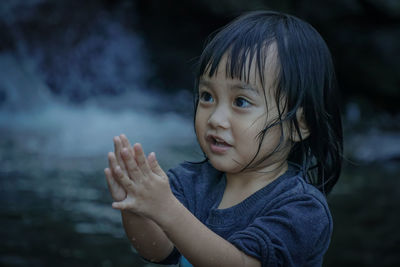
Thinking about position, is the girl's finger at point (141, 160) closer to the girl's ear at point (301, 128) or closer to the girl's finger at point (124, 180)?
the girl's finger at point (124, 180)

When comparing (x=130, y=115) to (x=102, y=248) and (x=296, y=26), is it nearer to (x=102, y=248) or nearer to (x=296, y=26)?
(x=102, y=248)

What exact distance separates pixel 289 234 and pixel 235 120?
343mm

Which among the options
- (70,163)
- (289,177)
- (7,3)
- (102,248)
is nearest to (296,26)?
(289,177)

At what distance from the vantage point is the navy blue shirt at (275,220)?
139 centimetres

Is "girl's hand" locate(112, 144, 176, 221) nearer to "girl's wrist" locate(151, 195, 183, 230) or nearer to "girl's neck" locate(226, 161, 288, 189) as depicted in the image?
"girl's wrist" locate(151, 195, 183, 230)

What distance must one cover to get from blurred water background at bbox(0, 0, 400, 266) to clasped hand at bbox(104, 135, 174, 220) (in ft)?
5.75

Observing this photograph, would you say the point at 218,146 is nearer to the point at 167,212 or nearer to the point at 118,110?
the point at 167,212

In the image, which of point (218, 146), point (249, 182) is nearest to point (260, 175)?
point (249, 182)

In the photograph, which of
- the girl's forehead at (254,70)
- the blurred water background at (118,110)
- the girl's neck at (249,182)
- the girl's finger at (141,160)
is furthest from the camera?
the blurred water background at (118,110)

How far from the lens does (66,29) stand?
8.44 metres

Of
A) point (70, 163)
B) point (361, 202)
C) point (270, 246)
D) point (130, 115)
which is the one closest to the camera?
point (270, 246)

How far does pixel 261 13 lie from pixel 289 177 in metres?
Result: 0.51

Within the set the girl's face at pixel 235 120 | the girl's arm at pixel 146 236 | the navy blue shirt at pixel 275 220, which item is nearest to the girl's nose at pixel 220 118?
the girl's face at pixel 235 120

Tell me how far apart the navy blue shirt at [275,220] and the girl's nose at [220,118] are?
0.23 metres
